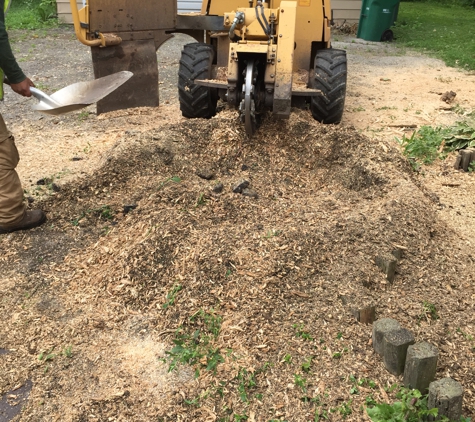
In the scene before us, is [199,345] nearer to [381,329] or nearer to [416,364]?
[381,329]

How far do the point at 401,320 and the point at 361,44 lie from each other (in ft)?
33.2

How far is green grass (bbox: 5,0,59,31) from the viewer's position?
42.1 feet

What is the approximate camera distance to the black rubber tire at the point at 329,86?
518 cm

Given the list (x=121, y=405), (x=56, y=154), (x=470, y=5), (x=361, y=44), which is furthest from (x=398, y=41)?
(x=121, y=405)

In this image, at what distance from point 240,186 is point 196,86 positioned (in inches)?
72.3

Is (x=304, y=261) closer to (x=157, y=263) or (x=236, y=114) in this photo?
(x=157, y=263)

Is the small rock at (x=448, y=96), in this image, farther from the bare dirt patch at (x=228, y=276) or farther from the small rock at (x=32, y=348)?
the small rock at (x=32, y=348)

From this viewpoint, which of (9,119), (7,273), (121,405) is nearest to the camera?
(121,405)

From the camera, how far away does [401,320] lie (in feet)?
9.36

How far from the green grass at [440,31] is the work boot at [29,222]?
27.0 ft

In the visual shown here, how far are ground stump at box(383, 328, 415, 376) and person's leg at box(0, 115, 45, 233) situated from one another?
284 centimetres

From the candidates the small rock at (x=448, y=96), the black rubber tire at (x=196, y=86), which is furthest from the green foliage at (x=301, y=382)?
the small rock at (x=448, y=96)

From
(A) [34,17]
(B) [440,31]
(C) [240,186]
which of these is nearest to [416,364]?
(C) [240,186]

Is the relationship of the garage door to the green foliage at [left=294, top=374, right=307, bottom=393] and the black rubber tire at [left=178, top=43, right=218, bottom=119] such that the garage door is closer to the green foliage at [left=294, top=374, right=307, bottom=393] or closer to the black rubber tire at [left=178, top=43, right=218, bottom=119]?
the black rubber tire at [left=178, top=43, right=218, bottom=119]
